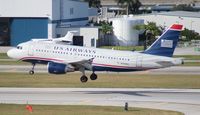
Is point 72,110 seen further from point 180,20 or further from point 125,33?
point 180,20

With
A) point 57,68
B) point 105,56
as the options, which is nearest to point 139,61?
point 105,56

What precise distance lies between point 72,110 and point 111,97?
26.7ft

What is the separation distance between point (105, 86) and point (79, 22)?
8759 cm

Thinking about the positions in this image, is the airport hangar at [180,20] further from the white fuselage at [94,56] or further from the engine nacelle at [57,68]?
the engine nacelle at [57,68]

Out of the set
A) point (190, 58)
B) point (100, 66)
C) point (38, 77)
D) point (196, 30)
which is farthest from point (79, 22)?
point (100, 66)

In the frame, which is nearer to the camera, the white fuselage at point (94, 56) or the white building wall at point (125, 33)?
the white fuselage at point (94, 56)

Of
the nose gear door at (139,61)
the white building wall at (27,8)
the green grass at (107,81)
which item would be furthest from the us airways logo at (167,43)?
the white building wall at (27,8)

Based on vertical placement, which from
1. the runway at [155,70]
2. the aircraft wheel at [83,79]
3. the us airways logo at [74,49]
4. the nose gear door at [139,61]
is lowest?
Result: the runway at [155,70]

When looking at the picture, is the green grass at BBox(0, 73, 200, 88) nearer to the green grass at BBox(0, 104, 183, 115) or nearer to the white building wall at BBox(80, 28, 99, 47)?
the green grass at BBox(0, 104, 183, 115)

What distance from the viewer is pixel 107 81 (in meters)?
62.7

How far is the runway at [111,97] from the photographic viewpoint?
1822 inches

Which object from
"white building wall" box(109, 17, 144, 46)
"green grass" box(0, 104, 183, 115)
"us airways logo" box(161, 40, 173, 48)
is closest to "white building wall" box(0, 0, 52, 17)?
"white building wall" box(109, 17, 144, 46)

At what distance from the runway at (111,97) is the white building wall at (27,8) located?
6578 centimetres

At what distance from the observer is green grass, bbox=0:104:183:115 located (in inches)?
1626
